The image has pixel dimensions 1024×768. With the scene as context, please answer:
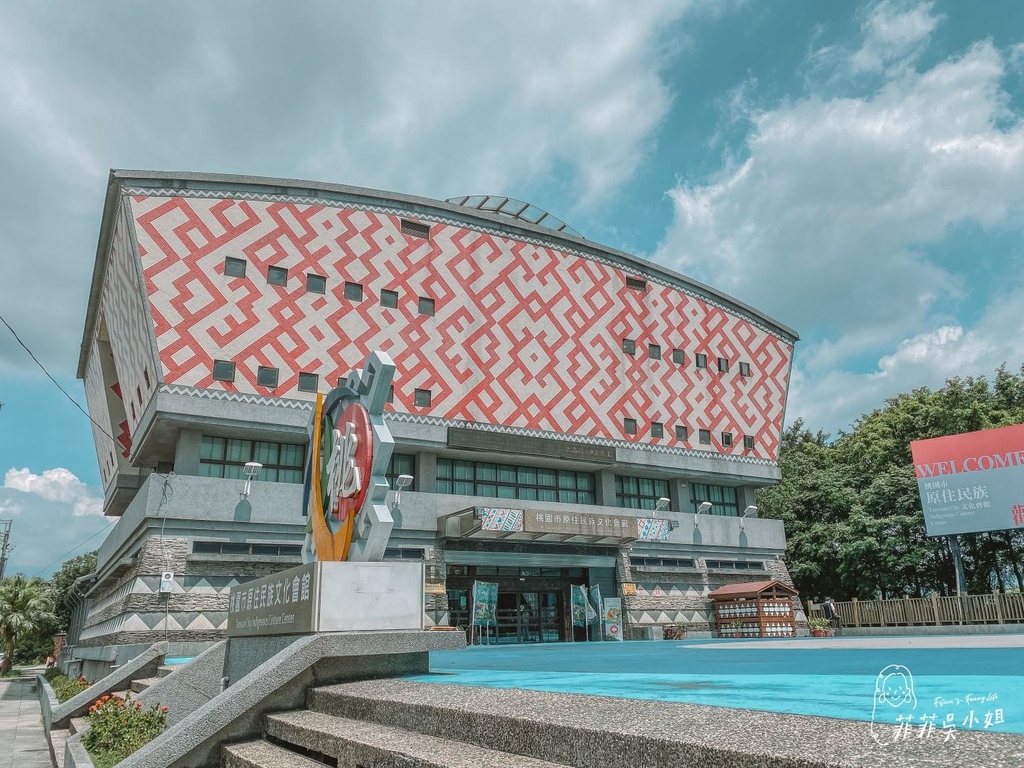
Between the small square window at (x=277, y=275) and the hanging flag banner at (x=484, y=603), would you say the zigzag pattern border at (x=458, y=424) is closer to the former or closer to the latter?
the small square window at (x=277, y=275)

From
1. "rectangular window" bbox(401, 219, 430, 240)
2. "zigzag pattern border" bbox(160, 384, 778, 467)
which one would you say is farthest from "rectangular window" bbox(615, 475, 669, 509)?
"rectangular window" bbox(401, 219, 430, 240)

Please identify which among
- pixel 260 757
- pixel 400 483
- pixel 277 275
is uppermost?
pixel 277 275

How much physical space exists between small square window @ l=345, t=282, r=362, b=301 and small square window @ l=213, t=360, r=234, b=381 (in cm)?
435

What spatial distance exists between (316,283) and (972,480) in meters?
22.8

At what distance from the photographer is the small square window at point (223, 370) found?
2175 centimetres

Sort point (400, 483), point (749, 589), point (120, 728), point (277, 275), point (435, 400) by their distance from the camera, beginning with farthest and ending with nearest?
point (749, 589), point (435, 400), point (277, 275), point (400, 483), point (120, 728)

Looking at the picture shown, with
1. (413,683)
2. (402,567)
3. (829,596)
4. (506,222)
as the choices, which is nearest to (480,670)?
(402,567)

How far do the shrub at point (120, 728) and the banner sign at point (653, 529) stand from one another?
18.5m

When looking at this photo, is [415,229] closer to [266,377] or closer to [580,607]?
[266,377]

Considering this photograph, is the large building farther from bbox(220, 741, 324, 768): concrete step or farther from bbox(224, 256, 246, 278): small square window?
bbox(220, 741, 324, 768): concrete step

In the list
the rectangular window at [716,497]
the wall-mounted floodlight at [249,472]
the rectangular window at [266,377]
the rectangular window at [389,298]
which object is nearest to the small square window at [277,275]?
the rectangular window at [266,377]

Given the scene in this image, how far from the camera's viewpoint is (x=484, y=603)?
76.6 feet

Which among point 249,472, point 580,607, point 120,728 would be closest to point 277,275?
point 249,472

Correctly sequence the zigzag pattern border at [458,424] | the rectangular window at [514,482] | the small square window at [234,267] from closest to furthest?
the zigzag pattern border at [458,424], the small square window at [234,267], the rectangular window at [514,482]
